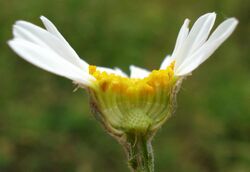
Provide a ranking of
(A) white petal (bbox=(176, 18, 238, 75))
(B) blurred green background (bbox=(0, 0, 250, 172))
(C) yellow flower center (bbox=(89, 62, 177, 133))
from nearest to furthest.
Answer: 1. (A) white petal (bbox=(176, 18, 238, 75))
2. (C) yellow flower center (bbox=(89, 62, 177, 133))
3. (B) blurred green background (bbox=(0, 0, 250, 172))

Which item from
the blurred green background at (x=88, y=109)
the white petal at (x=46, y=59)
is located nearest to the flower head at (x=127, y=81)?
the white petal at (x=46, y=59)

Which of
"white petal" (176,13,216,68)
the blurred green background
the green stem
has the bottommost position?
the green stem

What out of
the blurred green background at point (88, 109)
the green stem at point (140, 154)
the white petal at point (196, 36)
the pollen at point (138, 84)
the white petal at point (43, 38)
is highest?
the blurred green background at point (88, 109)

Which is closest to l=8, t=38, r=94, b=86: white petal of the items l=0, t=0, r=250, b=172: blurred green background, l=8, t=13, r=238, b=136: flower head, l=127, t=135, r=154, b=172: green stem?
l=8, t=13, r=238, b=136: flower head

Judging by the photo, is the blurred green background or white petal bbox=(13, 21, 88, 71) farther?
the blurred green background

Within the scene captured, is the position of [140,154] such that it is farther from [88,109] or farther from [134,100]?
[88,109]

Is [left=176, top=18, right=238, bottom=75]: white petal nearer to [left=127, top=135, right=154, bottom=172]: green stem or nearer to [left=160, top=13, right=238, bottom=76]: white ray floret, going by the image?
[left=160, top=13, right=238, bottom=76]: white ray floret

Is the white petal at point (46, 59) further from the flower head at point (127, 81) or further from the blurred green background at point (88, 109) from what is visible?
the blurred green background at point (88, 109)

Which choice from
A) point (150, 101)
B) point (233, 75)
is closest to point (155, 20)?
point (233, 75)
